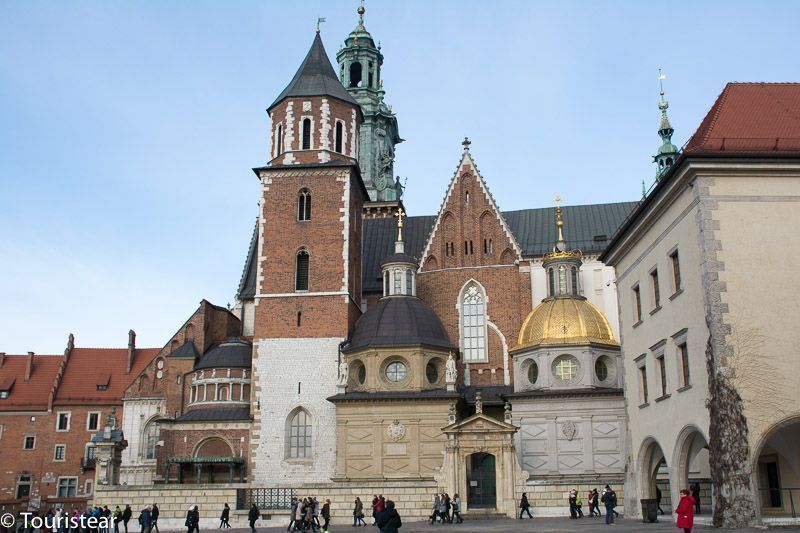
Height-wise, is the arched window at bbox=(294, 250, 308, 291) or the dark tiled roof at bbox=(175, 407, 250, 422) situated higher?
the arched window at bbox=(294, 250, 308, 291)

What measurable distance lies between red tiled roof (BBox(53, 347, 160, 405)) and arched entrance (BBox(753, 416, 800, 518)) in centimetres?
4243

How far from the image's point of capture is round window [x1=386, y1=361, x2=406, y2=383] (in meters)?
41.7

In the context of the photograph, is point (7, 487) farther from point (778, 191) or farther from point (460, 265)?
point (778, 191)

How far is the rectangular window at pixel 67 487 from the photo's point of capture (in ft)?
188

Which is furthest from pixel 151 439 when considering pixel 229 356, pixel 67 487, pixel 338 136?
pixel 338 136

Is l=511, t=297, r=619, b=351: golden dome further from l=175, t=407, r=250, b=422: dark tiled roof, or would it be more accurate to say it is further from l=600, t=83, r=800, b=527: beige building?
l=600, t=83, r=800, b=527: beige building

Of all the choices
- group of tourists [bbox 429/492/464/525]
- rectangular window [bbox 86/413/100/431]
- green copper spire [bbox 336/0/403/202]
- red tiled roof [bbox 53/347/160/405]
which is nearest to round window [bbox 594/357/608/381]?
group of tourists [bbox 429/492/464/525]

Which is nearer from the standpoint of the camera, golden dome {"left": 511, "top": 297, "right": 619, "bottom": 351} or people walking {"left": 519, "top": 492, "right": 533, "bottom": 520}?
people walking {"left": 519, "top": 492, "right": 533, "bottom": 520}

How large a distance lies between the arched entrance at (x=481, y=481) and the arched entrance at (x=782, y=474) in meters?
11.7

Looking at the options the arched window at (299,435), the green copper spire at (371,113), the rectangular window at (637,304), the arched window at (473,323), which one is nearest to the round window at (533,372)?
the arched window at (473,323)

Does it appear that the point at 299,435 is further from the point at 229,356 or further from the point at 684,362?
the point at 684,362

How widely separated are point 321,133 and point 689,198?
2516 cm

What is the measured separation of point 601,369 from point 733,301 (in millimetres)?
19729

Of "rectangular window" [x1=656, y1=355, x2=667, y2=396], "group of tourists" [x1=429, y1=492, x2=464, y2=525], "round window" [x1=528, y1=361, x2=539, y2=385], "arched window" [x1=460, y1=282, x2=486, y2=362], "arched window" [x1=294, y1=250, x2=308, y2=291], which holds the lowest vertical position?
"group of tourists" [x1=429, y1=492, x2=464, y2=525]
